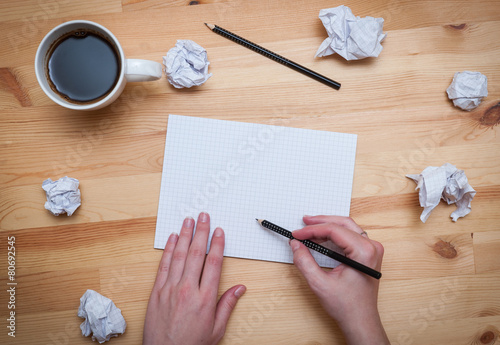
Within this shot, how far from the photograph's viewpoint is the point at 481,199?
0.78 m

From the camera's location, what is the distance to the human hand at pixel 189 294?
72 centimetres

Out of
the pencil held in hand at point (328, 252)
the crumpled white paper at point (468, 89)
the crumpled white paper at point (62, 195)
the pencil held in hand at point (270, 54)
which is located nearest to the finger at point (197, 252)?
the pencil held in hand at point (328, 252)

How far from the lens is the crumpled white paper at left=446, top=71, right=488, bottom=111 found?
754 mm

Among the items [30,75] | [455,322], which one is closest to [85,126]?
[30,75]

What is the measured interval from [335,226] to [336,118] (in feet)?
0.76

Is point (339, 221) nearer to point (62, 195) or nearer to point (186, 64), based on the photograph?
point (186, 64)

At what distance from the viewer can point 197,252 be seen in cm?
74

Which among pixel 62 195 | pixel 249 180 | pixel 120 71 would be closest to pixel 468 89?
pixel 249 180

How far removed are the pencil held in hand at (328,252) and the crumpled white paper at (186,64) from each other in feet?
1.06

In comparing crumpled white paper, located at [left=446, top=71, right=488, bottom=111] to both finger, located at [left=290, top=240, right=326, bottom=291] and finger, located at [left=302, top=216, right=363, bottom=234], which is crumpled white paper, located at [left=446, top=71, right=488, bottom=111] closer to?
finger, located at [left=302, top=216, right=363, bottom=234]

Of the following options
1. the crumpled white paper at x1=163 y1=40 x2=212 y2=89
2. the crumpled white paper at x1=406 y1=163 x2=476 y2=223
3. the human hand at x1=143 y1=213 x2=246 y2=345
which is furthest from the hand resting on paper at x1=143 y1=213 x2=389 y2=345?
the crumpled white paper at x1=163 y1=40 x2=212 y2=89

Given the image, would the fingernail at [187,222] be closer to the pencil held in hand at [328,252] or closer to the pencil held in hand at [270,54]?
the pencil held in hand at [328,252]

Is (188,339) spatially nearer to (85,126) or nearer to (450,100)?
(85,126)

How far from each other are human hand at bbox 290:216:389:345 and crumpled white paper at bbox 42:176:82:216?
18.5 inches
